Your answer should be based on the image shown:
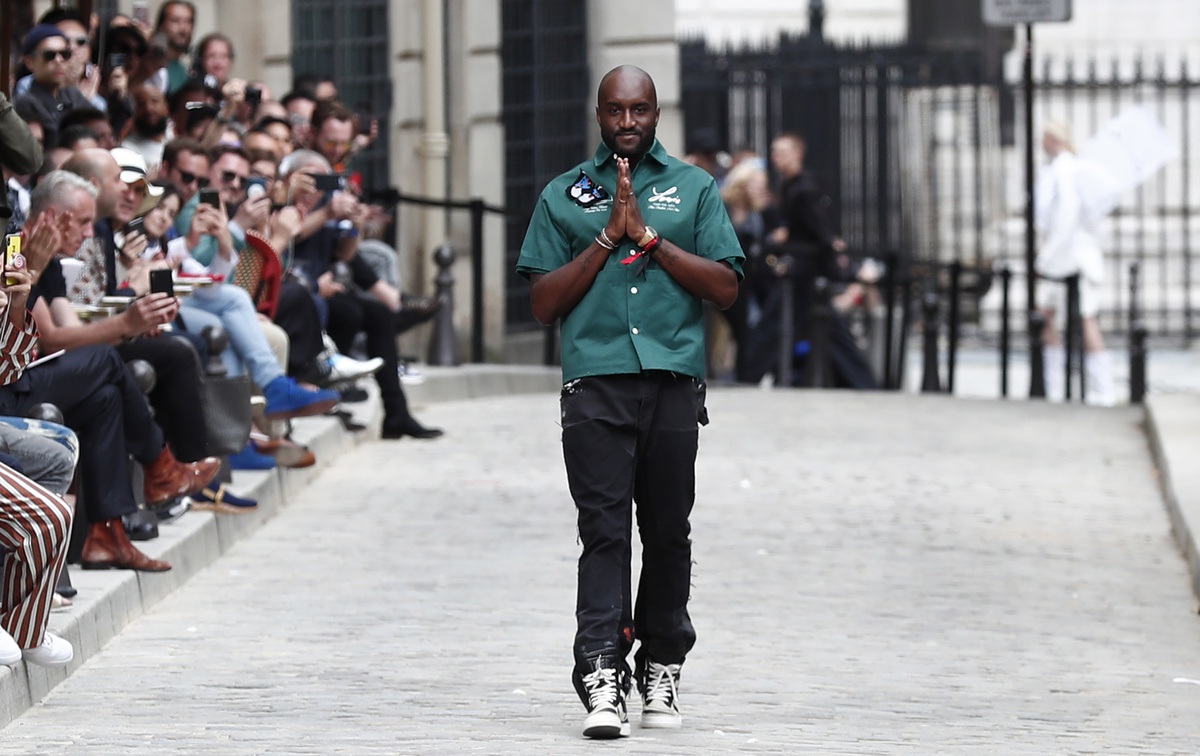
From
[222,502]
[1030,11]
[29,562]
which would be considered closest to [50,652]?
[29,562]

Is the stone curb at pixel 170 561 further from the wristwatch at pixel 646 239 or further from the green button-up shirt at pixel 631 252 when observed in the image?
the wristwatch at pixel 646 239

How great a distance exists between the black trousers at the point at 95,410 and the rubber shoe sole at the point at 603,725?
8.81ft

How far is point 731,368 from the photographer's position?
21.0 metres

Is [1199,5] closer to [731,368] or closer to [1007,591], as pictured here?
[731,368]

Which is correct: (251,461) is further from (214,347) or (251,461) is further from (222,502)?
(214,347)

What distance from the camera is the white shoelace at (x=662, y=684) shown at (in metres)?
7.43

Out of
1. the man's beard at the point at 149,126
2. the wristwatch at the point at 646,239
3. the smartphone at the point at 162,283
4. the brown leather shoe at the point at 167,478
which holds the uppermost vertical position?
the man's beard at the point at 149,126

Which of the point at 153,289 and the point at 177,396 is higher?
the point at 153,289

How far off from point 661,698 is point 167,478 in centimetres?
329

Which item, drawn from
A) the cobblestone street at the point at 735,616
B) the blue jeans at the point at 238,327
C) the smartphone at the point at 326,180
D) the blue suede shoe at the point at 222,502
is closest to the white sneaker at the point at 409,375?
the cobblestone street at the point at 735,616

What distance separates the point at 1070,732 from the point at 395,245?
11.1 m

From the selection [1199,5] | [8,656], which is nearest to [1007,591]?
[8,656]

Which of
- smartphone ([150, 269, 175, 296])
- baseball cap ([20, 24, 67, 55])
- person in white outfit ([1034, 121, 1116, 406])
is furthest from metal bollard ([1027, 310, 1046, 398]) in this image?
smartphone ([150, 269, 175, 296])

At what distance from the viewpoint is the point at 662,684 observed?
744 cm
